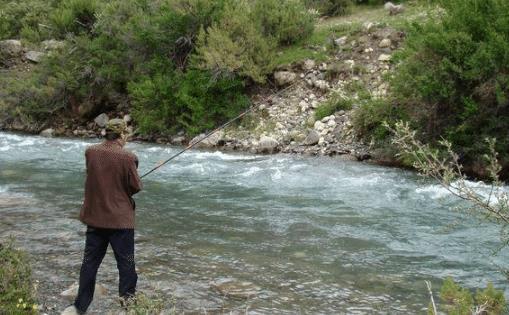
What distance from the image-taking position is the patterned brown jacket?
16.2 ft

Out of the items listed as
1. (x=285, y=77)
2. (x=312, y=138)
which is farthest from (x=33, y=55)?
(x=312, y=138)

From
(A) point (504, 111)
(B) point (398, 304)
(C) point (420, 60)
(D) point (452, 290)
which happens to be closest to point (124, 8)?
(C) point (420, 60)

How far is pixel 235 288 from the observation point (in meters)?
5.85

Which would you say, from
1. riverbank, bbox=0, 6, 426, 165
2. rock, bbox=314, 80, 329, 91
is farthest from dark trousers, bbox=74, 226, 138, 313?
rock, bbox=314, 80, 329, 91

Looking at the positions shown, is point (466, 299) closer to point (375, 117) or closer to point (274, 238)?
point (274, 238)

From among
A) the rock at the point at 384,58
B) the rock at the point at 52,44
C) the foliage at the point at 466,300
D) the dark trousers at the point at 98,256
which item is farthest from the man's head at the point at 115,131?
the rock at the point at 52,44

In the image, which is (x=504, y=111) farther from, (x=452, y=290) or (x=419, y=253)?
(x=452, y=290)

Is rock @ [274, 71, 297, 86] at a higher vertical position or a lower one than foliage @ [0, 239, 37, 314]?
higher

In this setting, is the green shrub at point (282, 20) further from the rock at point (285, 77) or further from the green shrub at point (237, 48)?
the rock at point (285, 77)

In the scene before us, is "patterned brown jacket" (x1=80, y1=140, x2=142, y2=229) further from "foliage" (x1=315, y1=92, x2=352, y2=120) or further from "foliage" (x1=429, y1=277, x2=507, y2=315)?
"foliage" (x1=315, y1=92, x2=352, y2=120)

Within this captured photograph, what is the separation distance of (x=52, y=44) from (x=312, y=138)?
13601mm

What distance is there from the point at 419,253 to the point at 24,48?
22.6m

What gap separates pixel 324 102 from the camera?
53.4 feet

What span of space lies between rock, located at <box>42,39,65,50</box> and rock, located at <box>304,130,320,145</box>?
1187 centimetres
